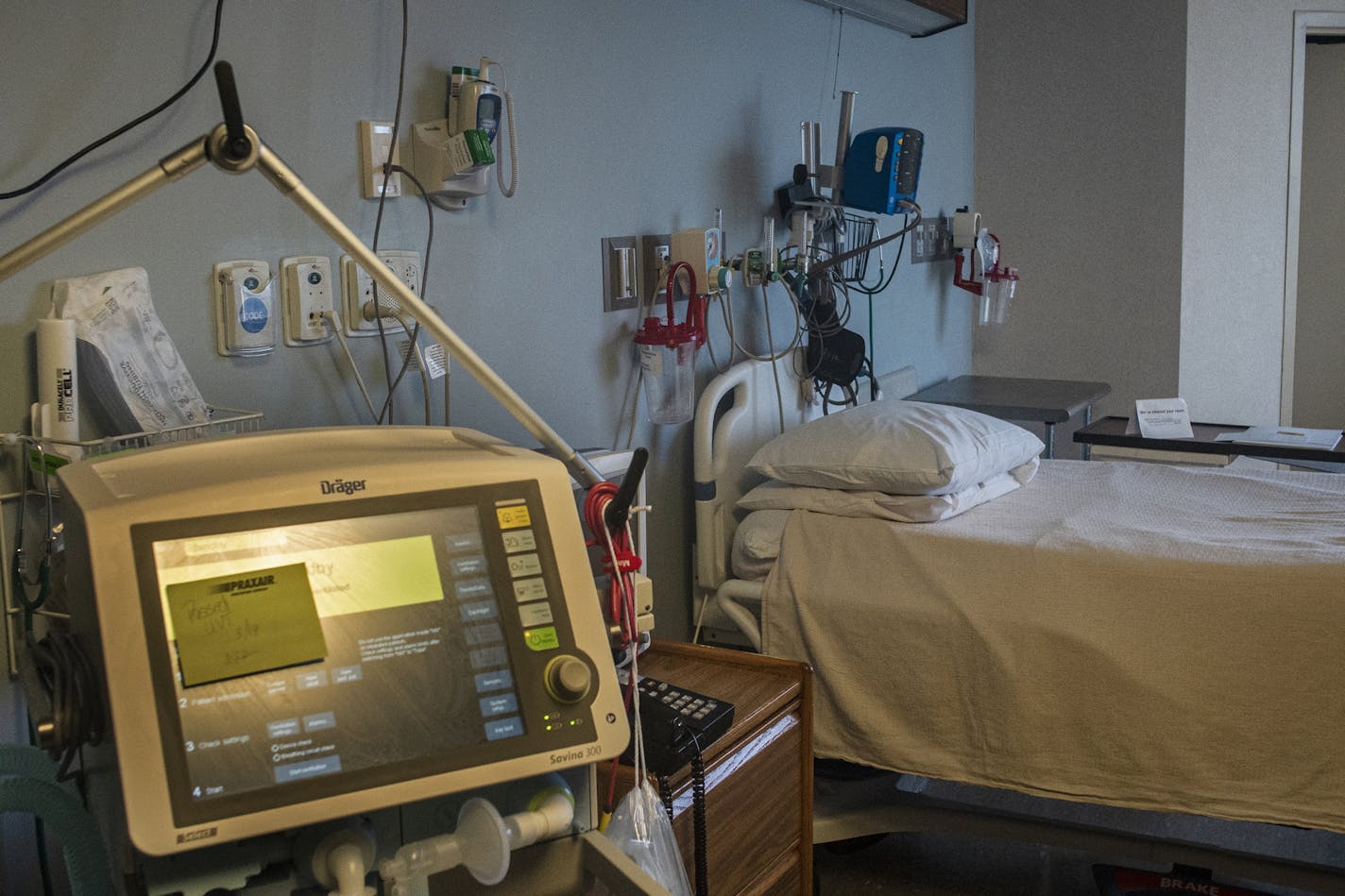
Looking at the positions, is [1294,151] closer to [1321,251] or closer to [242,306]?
[1321,251]

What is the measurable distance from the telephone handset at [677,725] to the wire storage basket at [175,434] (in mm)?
562

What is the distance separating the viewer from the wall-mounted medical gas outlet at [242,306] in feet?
4.75

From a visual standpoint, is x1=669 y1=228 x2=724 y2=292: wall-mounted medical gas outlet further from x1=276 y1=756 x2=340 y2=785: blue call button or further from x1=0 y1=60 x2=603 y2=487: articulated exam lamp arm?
x1=276 y1=756 x2=340 y2=785: blue call button

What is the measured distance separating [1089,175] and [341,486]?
144 inches

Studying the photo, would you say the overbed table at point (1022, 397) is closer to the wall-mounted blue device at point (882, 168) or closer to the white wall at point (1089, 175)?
the white wall at point (1089, 175)

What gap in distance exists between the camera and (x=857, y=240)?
309 cm

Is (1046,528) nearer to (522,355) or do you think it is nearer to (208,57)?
(522,355)

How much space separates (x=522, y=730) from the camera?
2.84 feet

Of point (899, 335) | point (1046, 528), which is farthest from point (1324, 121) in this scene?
point (1046, 528)

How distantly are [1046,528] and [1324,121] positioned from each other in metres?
3.56

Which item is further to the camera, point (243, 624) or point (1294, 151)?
point (1294, 151)

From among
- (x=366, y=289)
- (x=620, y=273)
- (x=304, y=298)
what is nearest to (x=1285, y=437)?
(x=620, y=273)

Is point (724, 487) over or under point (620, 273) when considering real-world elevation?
under

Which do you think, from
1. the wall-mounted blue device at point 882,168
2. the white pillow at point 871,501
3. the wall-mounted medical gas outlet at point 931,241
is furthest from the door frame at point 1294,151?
the white pillow at point 871,501
